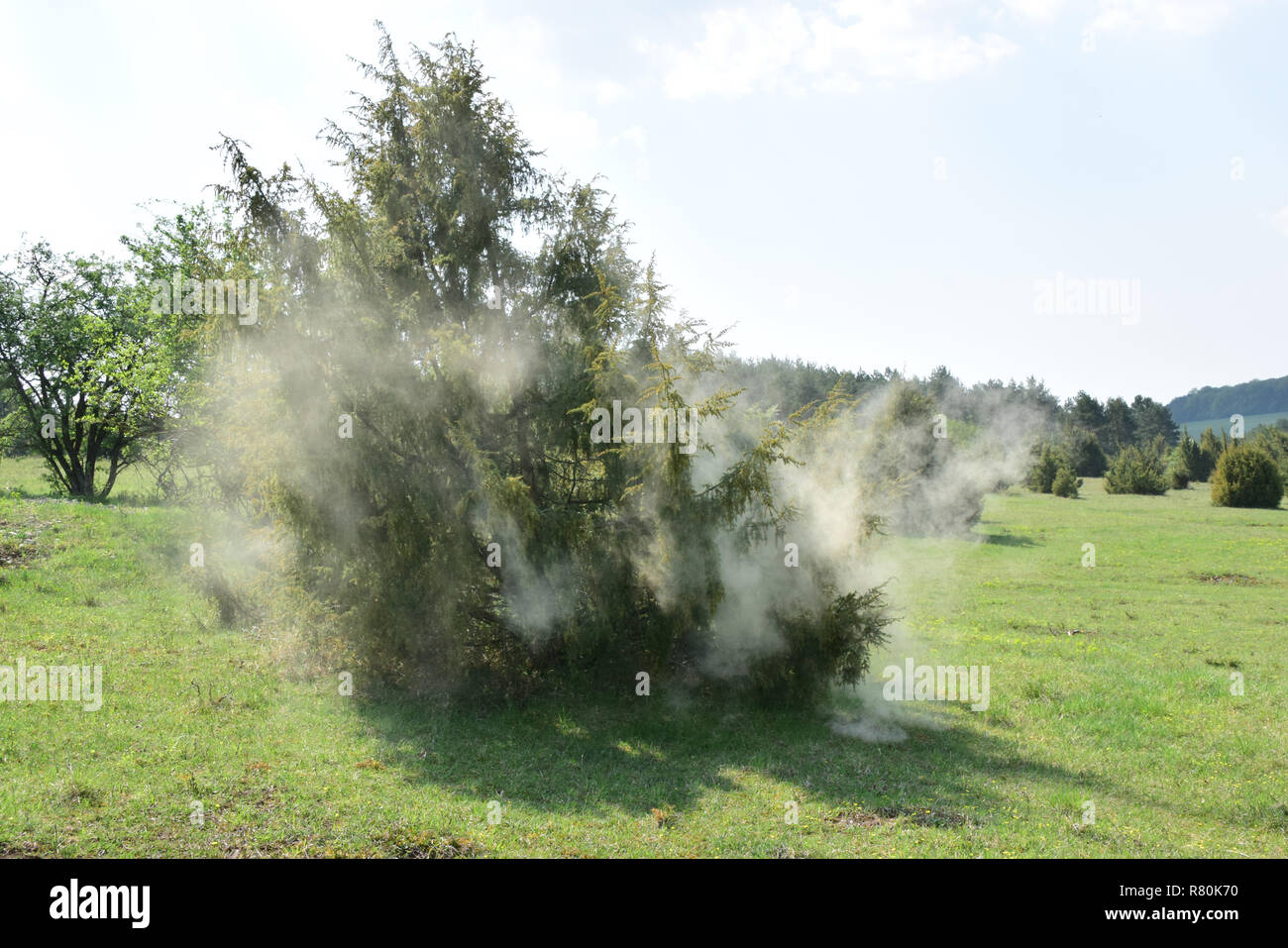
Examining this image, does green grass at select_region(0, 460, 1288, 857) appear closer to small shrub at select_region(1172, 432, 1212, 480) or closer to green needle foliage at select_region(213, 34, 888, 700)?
green needle foliage at select_region(213, 34, 888, 700)

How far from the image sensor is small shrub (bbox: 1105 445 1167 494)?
51.8 metres

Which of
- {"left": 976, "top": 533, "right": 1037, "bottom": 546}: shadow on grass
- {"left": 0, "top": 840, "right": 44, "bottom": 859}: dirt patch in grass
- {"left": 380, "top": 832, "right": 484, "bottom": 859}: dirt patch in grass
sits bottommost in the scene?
{"left": 380, "top": 832, "right": 484, "bottom": 859}: dirt patch in grass

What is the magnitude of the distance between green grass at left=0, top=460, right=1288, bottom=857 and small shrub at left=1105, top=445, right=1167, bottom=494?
130 feet

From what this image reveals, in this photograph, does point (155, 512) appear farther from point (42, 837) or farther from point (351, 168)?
point (42, 837)

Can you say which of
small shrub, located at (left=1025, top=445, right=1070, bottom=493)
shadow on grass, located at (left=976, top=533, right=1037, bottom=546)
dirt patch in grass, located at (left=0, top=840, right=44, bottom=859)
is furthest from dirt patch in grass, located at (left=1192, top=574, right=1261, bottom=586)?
small shrub, located at (left=1025, top=445, right=1070, bottom=493)

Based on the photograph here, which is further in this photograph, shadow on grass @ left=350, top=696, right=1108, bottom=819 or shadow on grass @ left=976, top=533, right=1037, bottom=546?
shadow on grass @ left=976, top=533, right=1037, bottom=546

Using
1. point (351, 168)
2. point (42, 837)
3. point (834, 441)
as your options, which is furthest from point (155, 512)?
point (834, 441)

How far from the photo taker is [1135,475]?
52406 mm

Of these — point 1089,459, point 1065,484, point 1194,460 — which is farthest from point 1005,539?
point 1089,459

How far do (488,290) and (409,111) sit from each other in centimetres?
311

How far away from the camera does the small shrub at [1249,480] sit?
4112cm

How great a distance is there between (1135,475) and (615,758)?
178 feet

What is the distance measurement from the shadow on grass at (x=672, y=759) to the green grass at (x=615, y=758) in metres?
0.04
